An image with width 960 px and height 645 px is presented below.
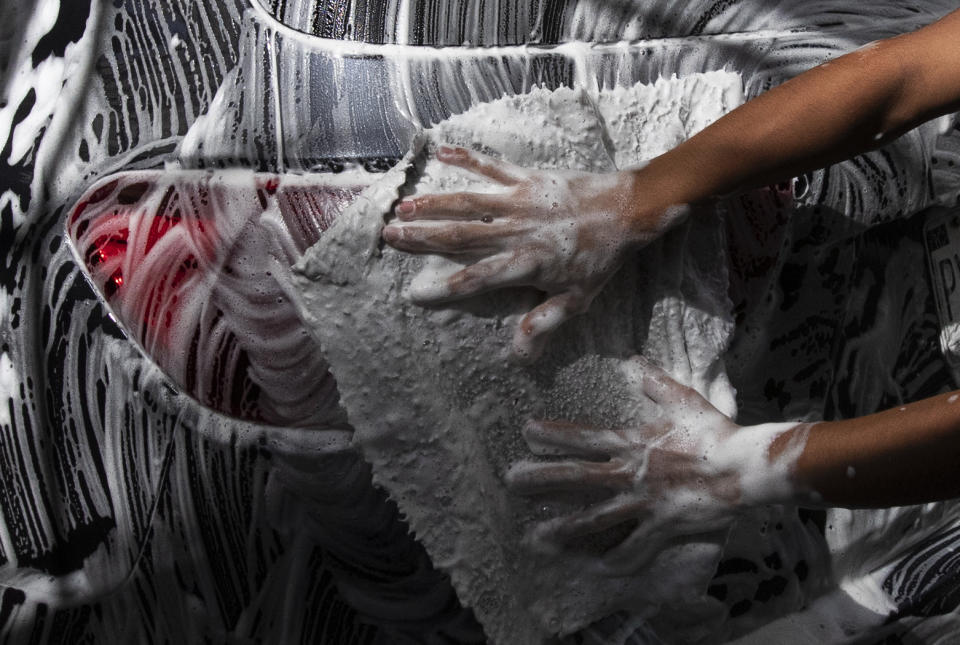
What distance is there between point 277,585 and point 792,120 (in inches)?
29.2

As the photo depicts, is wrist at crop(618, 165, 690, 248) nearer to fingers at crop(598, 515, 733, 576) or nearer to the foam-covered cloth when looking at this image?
the foam-covered cloth

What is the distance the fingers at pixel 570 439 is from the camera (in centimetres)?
92

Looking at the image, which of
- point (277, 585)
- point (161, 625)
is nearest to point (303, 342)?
point (277, 585)

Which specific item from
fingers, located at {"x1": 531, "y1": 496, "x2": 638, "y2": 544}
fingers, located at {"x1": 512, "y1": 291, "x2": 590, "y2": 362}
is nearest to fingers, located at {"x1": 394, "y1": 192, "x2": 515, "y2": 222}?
fingers, located at {"x1": 512, "y1": 291, "x2": 590, "y2": 362}

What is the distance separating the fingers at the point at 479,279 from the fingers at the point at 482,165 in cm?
8

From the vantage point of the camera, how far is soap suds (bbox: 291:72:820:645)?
34.6 inches

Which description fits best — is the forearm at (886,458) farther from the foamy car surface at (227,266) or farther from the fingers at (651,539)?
the foamy car surface at (227,266)

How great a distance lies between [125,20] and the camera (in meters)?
1.09

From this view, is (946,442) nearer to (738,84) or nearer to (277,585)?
(738,84)

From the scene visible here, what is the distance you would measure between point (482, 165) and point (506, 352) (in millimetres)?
190

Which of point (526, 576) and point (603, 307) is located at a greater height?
point (603, 307)

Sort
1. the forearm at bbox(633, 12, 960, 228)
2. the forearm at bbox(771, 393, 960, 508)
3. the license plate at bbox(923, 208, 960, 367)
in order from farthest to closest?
1. the license plate at bbox(923, 208, 960, 367)
2. the forearm at bbox(633, 12, 960, 228)
3. the forearm at bbox(771, 393, 960, 508)

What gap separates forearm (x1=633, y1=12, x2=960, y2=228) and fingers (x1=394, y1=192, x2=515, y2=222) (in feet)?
0.51

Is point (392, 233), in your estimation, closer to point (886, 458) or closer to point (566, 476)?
point (566, 476)
